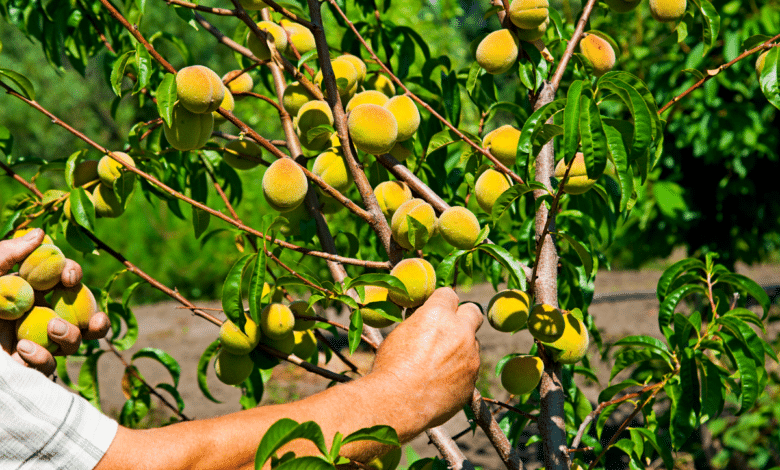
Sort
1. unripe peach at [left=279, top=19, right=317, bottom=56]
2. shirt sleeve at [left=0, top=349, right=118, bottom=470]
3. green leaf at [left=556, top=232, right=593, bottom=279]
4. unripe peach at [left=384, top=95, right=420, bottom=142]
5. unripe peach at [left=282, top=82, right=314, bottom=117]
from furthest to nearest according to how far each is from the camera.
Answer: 1. unripe peach at [left=279, top=19, right=317, bottom=56]
2. unripe peach at [left=282, top=82, right=314, bottom=117]
3. unripe peach at [left=384, top=95, right=420, bottom=142]
4. green leaf at [left=556, top=232, right=593, bottom=279]
5. shirt sleeve at [left=0, top=349, right=118, bottom=470]

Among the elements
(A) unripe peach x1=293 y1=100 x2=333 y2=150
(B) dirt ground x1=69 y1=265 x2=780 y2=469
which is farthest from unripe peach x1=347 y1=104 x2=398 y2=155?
(B) dirt ground x1=69 y1=265 x2=780 y2=469

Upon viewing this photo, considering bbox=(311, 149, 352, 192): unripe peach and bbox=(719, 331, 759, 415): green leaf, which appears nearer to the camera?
bbox=(719, 331, 759, 415): green leaf

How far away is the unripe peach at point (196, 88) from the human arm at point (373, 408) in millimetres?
523

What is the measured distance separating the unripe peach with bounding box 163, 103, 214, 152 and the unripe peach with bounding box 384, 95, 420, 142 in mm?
353

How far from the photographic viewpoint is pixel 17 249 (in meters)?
0.99

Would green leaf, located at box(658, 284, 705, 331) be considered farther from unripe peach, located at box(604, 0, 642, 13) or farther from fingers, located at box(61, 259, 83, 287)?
fingers, located at box(61, 259, 83, 287)

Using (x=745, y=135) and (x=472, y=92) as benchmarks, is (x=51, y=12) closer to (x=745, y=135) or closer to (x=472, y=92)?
(x=472, y=92)

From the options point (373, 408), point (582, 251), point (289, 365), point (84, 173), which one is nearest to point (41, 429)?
point (373, 408)

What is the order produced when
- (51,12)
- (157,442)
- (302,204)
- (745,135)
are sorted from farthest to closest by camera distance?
(745,135)
(51,12)
(302,204)
(157,442)

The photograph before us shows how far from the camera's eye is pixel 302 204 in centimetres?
121

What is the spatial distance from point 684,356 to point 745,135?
2099 millimetres

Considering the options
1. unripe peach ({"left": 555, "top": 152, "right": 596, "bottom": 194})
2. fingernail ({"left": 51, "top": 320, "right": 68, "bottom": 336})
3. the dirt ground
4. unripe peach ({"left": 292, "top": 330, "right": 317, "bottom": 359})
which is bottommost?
the dirt ground

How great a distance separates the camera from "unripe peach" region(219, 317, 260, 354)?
1077 mm

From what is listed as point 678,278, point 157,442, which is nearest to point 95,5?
point 157,442
